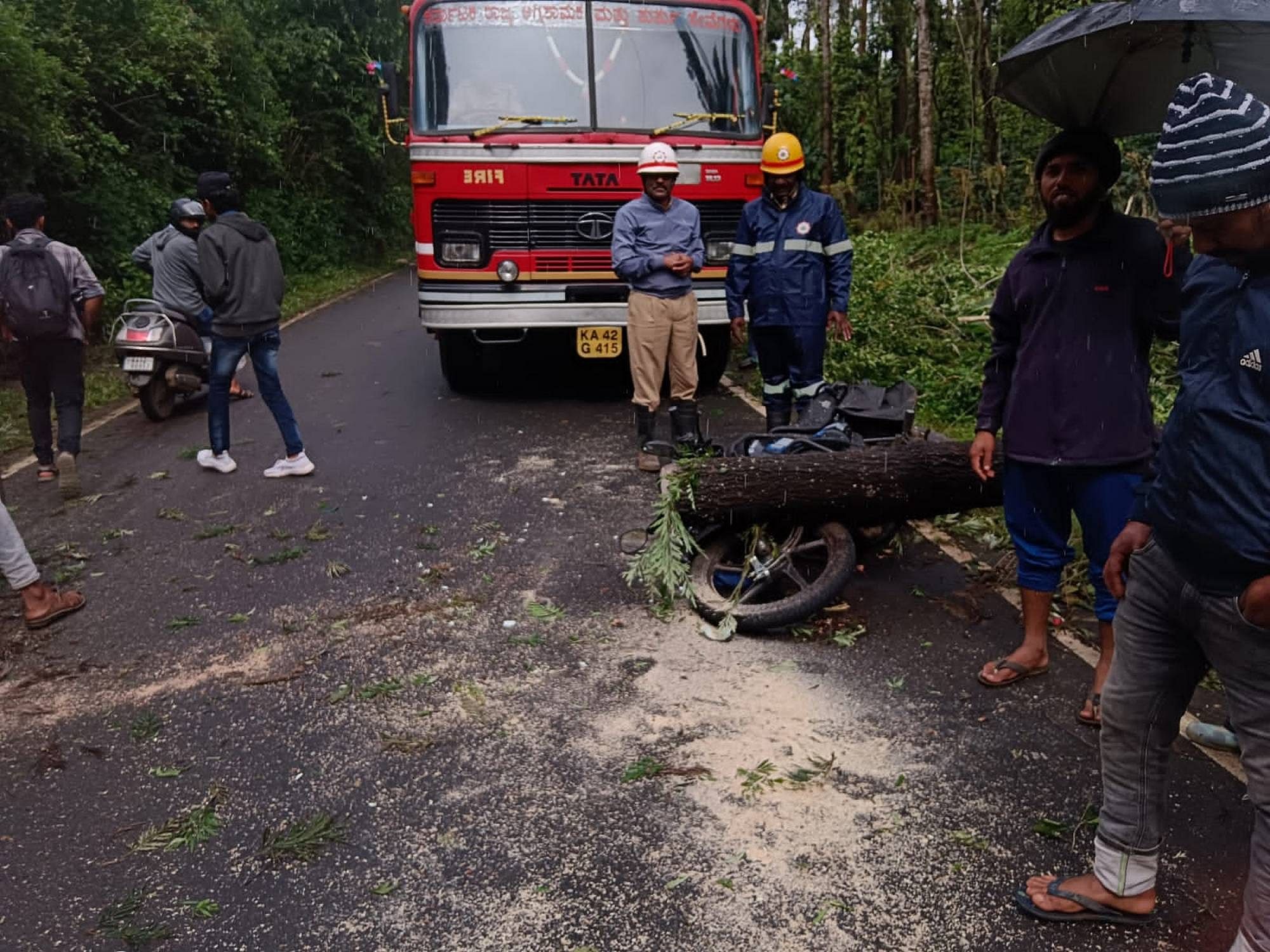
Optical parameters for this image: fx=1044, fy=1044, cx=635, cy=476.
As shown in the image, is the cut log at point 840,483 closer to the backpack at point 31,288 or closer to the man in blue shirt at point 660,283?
the man in blue shirt at point 660,283

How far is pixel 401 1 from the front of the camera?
24.7m

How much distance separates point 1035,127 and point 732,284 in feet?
39.0

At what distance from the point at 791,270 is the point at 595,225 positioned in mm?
2170

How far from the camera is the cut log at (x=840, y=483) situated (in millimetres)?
4520

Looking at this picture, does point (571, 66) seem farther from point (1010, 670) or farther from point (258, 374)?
point (1010, 670)

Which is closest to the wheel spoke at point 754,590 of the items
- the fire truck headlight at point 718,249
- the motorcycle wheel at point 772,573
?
the motorcycle wheel at point 772,573

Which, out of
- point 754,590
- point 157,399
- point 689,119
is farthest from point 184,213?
point 754,590

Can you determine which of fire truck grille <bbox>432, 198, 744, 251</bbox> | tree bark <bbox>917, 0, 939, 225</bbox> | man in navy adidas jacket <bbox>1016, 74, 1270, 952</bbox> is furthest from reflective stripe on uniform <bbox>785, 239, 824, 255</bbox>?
tree bark <bbox>917, 0, 939, 225</bbox>

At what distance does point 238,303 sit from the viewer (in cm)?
650

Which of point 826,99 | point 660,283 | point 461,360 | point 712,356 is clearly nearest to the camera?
point 660,283

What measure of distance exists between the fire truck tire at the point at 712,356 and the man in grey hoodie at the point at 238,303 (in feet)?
11.3

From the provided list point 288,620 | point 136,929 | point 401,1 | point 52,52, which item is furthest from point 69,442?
point 401,1

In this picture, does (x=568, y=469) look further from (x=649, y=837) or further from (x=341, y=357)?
(x=341, y=357)

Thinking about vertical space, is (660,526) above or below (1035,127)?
below
